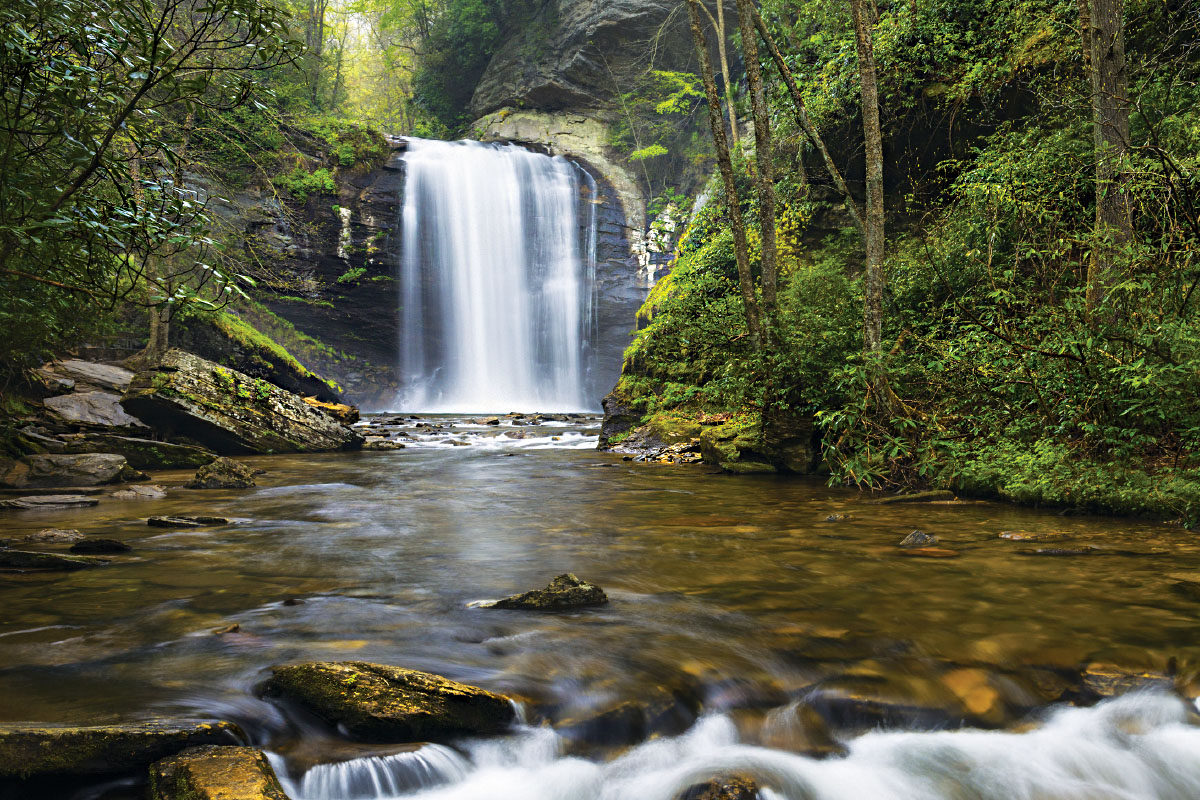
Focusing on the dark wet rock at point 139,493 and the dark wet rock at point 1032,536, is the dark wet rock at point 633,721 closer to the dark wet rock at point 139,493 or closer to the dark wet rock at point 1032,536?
the dark wet rock at point 1032,536

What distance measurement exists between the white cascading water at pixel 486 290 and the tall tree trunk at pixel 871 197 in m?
20.2

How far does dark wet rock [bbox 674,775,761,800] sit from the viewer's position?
2400 millimetres

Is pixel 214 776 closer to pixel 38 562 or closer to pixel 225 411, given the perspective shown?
pixel 38 562

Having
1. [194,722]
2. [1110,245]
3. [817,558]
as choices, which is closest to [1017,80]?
[1110,245]

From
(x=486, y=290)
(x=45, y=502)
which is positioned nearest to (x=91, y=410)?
(x=45, y=502)

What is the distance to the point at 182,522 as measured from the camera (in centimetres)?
599

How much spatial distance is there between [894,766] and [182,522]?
19.1ft

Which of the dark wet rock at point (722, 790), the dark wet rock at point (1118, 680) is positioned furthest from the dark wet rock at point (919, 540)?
the dark wet rock at point (722, 790)

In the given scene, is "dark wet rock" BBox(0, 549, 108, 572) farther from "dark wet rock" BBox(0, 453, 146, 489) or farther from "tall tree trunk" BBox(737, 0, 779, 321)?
"tall tree trunk" BBox(737, 0, 779, 321)

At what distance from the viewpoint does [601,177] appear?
104 ft

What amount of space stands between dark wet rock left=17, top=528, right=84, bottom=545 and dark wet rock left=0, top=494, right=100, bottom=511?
56.1 inches

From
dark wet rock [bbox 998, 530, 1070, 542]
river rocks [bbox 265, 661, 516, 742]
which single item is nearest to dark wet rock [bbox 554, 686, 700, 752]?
river rocks [bbox 265, 661, 516, 742]

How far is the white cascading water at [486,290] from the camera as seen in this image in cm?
2780

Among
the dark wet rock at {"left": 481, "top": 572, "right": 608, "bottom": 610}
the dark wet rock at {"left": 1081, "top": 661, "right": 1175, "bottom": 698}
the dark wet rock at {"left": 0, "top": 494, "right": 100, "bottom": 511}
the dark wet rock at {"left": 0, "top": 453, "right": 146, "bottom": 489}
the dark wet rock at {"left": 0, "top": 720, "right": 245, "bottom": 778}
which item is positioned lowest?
the dark wet rock at {"left": 1081, "top": 661, "right": 1175, "bottom": 698}
